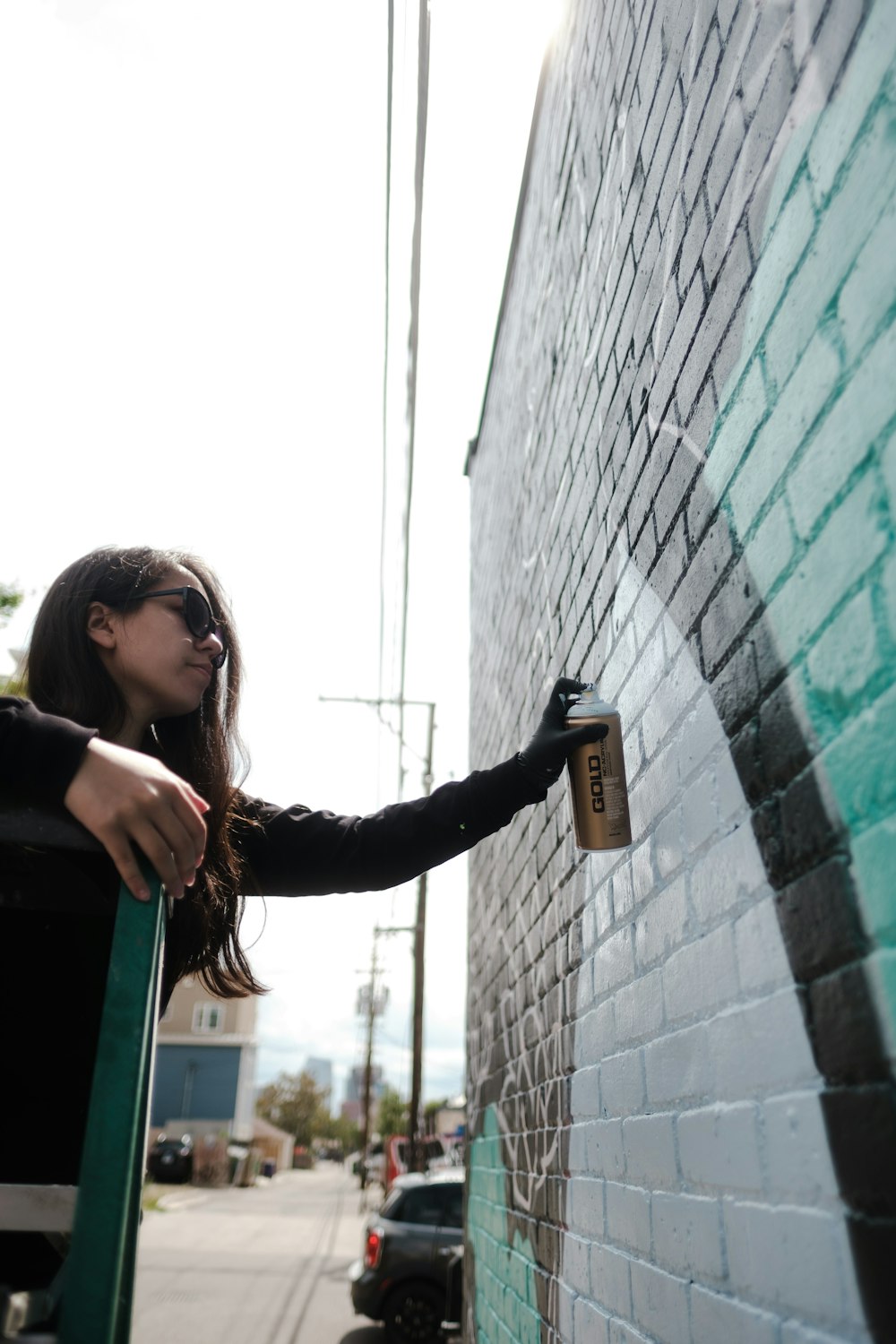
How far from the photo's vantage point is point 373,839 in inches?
85.4

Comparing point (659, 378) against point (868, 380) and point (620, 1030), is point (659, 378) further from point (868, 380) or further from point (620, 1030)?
point (620, 1030)

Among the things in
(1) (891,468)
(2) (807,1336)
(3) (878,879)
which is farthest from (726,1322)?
(1) (891,468)

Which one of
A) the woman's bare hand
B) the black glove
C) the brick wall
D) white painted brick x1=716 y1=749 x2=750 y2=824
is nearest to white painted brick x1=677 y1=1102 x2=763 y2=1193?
the brick wall

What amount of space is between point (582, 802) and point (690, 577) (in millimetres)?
536

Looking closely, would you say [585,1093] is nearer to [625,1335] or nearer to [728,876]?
[625,1335]

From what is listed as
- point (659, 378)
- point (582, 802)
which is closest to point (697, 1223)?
point (582, 802)

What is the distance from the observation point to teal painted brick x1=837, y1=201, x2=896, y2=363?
106 cm

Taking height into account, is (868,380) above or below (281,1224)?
above

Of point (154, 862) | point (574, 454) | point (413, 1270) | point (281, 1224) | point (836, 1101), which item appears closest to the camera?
point (836, 1101)

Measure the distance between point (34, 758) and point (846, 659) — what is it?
106cm

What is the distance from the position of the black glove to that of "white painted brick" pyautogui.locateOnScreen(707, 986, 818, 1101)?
2.18 feet

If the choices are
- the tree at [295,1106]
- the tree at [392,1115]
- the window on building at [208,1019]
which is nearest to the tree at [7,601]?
the window on building at [208,1019]

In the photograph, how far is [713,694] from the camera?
62.0 inches

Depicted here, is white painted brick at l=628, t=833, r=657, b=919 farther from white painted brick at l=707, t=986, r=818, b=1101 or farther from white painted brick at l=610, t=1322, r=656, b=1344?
white painted brick at l=610, t=1322, r=656, b=1344
